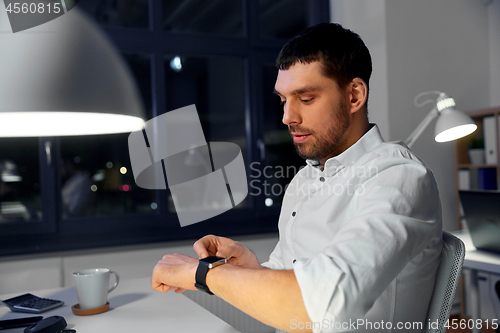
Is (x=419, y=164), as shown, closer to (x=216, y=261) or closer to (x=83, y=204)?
(x=216, y=261)

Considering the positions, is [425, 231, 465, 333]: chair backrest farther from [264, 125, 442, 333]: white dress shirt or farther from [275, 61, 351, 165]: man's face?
[275, 61, 351, 165]: man's face

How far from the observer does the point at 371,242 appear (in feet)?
2.42

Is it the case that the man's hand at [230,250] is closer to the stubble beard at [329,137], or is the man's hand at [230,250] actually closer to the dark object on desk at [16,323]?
the stubble beard at [329,137]

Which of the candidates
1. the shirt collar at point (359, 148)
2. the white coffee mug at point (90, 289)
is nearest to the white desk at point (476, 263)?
the shirt collar at point (359, 148)

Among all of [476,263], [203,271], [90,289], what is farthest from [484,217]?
[90,289]

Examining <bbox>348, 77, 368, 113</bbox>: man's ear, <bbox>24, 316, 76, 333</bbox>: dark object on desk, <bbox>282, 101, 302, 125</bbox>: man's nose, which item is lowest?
<bbox>24, 316, 76, 333</bbox>: dark object on desk

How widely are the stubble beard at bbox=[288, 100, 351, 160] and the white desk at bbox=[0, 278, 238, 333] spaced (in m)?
0.54

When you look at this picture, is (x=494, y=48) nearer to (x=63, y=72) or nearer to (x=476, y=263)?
(x=476, y=263)

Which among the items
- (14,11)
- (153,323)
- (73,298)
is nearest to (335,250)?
(153,323)

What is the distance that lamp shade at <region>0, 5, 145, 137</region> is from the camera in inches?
28.3

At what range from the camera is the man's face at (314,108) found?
3.67 feet

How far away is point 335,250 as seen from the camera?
74cm

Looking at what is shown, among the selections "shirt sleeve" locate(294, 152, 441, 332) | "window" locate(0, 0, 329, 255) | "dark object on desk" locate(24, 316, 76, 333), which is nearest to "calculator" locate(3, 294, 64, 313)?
"dark object on desk" locate(24, 316, 76, 333)

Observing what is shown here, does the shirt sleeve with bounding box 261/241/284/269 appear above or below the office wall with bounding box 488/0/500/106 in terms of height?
below
